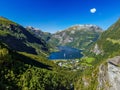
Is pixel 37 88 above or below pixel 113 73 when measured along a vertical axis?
below

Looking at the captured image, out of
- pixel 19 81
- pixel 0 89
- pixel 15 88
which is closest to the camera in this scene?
pixel 0 89

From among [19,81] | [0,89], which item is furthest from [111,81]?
[0,89]

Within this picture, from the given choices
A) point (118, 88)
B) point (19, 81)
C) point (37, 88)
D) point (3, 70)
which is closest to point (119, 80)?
point (118, 88)

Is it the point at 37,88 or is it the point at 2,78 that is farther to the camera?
the point at 37,88

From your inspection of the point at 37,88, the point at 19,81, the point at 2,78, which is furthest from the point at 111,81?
the point at 2,78

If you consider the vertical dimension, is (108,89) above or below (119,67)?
below

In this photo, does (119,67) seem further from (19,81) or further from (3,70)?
(3,70)

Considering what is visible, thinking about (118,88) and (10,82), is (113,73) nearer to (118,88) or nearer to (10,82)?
(118,88)

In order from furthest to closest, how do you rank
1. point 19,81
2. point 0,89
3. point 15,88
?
1. point 19,81
2. point 15,88
3. point 0,89

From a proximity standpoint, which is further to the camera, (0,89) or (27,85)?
(27,85)
